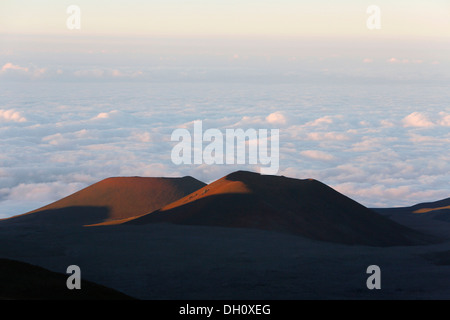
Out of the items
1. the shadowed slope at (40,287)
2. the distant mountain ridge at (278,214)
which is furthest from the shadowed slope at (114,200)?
the shadowed slope at (40,287)

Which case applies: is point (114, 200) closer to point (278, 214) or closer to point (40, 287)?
point (278, 214)

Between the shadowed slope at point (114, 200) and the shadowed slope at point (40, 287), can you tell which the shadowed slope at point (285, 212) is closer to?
the shadowed slope at point (114, 200)

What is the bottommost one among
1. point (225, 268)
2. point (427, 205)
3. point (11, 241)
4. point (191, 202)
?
point (225, 268)

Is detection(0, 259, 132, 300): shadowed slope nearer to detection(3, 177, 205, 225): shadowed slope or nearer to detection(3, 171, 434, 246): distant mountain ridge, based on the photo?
detection(3, 171, 434, 246): distant mountain ridge

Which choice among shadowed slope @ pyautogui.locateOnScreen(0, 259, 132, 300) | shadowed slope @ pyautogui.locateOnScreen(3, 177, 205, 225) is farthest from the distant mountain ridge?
shadowed slope @ pyautogui.locateOnScreen(0, 259, 132, 300)
